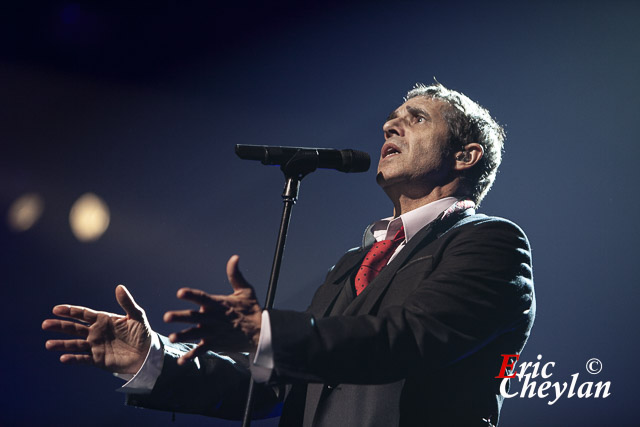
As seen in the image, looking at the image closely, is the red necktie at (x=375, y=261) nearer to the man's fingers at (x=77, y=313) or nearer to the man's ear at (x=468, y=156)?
the man's ear at (x=468, y=156)

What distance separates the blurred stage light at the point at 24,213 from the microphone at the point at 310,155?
113 inches

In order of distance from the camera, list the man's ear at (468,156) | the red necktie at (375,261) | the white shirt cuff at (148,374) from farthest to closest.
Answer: the man's ear at (468,156)
the red necktie at (375,261)
the white shirt cuff at (148,374)

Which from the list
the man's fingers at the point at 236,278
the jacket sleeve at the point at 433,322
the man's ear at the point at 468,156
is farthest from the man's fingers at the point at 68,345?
the man's ear at the point at 468,156

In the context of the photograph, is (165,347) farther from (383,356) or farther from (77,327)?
(383,356)

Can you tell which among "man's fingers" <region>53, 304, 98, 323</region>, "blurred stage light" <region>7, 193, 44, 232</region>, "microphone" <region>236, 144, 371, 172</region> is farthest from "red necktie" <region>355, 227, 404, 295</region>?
"blurred stage light" <region>7, 193, 44, 232</region>

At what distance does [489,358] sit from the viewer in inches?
57.9

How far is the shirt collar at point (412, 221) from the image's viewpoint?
74.1 inches

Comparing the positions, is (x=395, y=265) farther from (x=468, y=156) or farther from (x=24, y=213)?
(x=24, y=213)

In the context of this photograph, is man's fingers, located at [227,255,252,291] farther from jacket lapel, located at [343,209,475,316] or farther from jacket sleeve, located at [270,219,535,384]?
jacket lapel, located at [343,209,475,316]

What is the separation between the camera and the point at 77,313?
141 centimetres

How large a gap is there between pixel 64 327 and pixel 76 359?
10cm

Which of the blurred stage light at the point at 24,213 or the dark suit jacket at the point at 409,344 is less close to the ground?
the blurred stage light at the point at 24,213

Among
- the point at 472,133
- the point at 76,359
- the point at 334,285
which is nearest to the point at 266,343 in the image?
the point at 76,359

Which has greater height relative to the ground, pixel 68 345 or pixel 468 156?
pixel 468 156
